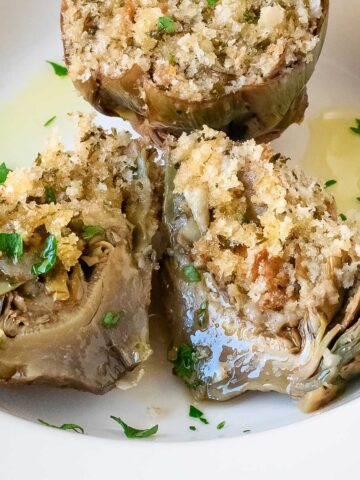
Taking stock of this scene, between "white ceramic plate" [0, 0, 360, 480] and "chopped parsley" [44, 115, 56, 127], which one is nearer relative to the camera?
"white ceramic plate" [0, 0, 360, 480]

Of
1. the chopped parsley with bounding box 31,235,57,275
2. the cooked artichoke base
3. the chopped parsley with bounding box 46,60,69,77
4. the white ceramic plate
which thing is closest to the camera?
the white ceramic plate

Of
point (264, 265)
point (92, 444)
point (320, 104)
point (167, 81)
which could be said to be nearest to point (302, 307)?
point (264, 265)

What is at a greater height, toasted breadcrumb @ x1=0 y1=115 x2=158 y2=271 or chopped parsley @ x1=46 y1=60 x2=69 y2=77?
toasted breadcrumb @ x1=0 y1=115 x2=158 y2=271

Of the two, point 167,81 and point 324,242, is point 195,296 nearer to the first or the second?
point 324,242

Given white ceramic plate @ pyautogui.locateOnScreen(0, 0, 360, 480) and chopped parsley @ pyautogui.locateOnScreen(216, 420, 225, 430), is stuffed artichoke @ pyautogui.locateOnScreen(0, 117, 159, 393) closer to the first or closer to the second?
white ceramic plate @ pyautogui.locateOnScreen(0, 0, 360, 480)

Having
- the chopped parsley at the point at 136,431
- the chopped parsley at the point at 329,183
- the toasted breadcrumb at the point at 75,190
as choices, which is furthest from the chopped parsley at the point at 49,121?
the chopped parsley at the point at 136,431

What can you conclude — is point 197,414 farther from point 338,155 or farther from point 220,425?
point 338,155

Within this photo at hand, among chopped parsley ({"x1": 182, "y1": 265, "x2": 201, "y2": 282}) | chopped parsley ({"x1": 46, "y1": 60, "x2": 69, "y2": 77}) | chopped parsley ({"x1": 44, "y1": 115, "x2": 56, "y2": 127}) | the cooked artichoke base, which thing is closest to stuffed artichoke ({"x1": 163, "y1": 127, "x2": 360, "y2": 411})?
chopped parsley ({"x1": 182, "y1": 265, "x2": 201, "y2": 282})
